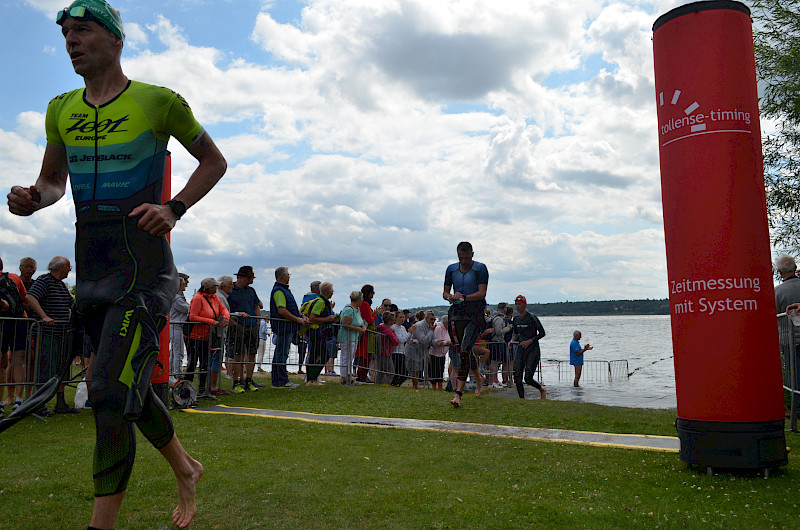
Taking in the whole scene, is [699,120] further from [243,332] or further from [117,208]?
[243,332]

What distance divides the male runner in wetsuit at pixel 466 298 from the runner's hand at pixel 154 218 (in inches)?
243

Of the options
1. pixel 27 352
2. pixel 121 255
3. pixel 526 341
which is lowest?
pixel 27 352

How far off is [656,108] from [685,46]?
0.51 m

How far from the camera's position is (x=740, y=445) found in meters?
4.59

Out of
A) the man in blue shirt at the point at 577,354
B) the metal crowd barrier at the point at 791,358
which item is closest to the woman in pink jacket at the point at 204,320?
the metal crowd barrier at the point at 791,358

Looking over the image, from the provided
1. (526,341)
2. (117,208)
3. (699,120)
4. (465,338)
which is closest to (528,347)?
(526,341)

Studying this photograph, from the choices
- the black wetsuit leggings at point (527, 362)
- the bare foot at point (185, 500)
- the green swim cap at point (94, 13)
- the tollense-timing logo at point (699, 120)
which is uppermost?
the tollense-timing logo at point (699, 120)

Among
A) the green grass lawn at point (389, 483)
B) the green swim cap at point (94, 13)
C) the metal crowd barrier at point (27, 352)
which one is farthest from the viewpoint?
the metal crowd barrier at point (27, 352)

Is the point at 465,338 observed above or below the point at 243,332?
below

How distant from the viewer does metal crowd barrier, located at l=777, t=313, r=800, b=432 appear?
696 cm

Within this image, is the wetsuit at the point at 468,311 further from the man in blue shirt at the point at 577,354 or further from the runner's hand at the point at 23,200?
the man in blue shirt at the point at 577,354

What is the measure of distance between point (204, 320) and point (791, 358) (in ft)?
26.7

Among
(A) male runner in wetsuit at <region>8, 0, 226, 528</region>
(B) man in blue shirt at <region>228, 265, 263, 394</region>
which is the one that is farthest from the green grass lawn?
(B) man in blue shirt at <region>228, 265, 263, 394</region>

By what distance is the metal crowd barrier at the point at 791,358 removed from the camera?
6.96 meters
